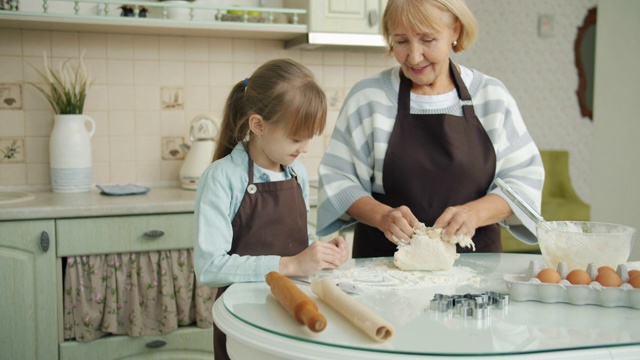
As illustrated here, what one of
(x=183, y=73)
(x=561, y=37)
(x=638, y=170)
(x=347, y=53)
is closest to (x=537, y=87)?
(x=561, y=37)

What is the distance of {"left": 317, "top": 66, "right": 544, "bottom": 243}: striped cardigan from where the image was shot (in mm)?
1699

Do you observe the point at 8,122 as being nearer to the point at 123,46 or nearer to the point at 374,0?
the point at 123,46

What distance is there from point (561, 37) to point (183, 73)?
3.98m

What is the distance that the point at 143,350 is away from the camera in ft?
8.37

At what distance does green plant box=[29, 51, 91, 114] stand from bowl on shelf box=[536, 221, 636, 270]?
2.02 meters

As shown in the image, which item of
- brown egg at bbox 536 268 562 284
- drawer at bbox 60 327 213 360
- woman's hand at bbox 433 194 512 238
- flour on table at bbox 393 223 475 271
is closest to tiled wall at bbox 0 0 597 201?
drawer at bbox 60 327 213 360

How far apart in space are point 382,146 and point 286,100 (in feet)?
1.16

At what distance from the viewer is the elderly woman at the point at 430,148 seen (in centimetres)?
167

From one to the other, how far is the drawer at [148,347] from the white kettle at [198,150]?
0.62 m

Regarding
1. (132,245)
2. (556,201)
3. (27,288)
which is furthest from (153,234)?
(556,201)

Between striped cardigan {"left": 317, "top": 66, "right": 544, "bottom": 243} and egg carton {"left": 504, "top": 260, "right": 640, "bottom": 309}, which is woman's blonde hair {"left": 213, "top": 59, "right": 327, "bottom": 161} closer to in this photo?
striped cardigan {"left": 317, "top": 66, "right": 544, "bottom": 243}

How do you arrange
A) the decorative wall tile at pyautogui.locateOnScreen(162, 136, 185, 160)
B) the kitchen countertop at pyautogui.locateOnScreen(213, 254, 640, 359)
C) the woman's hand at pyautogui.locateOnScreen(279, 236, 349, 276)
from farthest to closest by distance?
the decorative wall tile at pyautogui.locateOnScreen(162, 136, 185, 160) → the woman's hand at pyautogui.locateOnScreen(279, 236, 349, 276) → the kitchen countertop at pyautogui.locateOnScreen(213, 254, 640, 359)

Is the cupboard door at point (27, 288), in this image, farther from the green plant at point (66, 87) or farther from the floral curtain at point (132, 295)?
the green plant at point (66, 87)

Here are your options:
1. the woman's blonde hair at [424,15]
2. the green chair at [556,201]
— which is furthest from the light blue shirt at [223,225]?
the green chair at [556,201]
